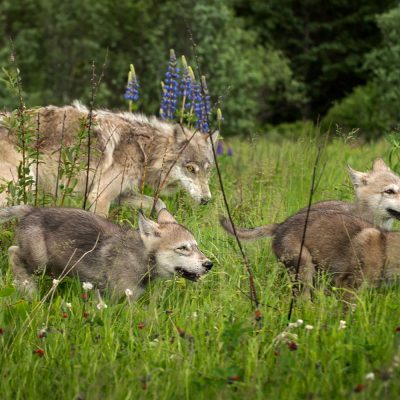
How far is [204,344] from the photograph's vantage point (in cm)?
432

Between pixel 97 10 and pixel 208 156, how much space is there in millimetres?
19541

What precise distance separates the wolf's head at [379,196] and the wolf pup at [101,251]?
1.91m

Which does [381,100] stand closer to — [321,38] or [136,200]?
[321,38]

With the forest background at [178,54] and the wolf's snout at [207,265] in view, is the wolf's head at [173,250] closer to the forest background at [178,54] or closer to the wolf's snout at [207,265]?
the wolf's snout at [207,265]

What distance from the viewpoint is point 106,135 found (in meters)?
8.14

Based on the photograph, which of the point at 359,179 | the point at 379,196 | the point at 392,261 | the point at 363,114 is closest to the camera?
the point at 392,261

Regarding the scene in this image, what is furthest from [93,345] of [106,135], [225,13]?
[225,13]

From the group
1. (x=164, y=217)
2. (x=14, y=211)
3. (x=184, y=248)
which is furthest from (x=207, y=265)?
(x=14, y=211)

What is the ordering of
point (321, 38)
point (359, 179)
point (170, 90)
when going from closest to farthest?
point (359, 179)
point (170, 90)
point (321, 38)

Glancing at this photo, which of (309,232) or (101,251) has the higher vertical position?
(309,232)

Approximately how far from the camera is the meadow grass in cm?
376

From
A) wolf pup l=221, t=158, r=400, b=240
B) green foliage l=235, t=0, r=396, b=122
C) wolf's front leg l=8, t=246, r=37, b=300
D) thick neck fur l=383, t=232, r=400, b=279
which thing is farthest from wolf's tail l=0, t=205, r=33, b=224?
green foliage l=235, t=0, r=396, b=122

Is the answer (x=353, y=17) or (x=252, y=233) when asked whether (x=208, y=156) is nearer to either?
(x=252, y=233)

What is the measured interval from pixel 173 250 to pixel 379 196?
2121mm
